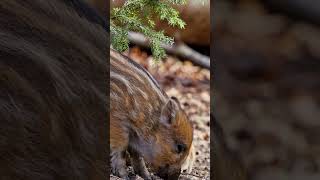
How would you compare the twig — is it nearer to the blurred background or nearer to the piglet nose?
the piglet nose

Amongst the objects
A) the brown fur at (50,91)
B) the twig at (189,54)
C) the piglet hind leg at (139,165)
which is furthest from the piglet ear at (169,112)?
the twig at (189,54)

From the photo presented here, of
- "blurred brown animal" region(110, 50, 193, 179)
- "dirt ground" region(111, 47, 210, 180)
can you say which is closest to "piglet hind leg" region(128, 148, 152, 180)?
"blurred brown animal" region(110, 50, 193, 179)

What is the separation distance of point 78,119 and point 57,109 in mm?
49

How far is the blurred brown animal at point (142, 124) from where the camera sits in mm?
2055

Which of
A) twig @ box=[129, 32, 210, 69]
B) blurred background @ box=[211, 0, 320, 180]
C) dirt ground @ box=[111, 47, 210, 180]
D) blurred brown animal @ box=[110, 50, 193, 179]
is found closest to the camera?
blurred background @ box=[211, 0, 320, 180]

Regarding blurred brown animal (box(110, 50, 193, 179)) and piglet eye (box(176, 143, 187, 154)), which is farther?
piglet eye (box(176, 143, 187, 154))

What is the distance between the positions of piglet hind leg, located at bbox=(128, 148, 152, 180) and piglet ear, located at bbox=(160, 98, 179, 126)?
0.14 m

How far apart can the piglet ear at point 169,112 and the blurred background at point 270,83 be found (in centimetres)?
85

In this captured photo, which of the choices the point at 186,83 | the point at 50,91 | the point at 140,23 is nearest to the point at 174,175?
the point at 140,23

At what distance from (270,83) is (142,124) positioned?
897 millimetres

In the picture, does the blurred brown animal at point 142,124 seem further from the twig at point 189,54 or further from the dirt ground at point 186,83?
the twig at point 189,54

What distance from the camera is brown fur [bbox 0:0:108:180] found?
1401mm

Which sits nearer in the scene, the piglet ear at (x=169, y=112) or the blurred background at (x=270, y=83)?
the blurred background at (x=270, y=83)

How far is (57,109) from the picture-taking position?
1.44 m
